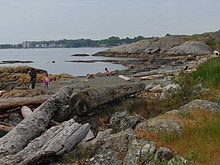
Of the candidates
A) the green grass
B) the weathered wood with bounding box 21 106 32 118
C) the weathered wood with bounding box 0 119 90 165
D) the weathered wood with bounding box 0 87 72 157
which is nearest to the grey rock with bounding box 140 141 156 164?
the weathered wood with bounding box 0 119 90 165

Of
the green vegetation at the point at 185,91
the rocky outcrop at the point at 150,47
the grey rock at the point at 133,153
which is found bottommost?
the rocky outcrop at the point at 150,47

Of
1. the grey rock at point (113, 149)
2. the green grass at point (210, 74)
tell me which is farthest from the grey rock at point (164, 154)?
the green grass at point (210, 74)

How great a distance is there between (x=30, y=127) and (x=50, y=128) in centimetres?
59

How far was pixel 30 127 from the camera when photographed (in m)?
7.61

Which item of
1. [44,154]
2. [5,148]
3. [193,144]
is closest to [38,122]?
[5,148]

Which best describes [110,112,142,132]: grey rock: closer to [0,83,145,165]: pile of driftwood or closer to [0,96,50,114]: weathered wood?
[0,83,145,165]: pile of driftwood

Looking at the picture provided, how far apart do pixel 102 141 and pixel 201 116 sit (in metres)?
2.52

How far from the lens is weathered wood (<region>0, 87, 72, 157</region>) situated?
6746mm

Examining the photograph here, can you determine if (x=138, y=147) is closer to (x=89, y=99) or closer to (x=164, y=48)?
(x=89, y=99)

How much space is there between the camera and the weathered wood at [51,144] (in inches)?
234

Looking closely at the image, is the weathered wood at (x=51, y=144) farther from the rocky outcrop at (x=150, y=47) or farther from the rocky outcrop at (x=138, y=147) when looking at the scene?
the rocky outcrop at (x=150, y=47)

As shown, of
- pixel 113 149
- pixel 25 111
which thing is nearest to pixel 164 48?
pixel 25 111

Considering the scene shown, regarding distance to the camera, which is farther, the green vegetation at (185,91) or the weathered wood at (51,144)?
the green vegetation at (185,91)

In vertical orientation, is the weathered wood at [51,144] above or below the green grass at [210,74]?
below
